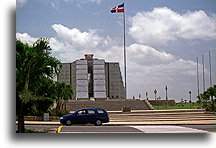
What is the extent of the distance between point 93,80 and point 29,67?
20.5 meters

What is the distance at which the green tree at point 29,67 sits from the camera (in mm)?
8320

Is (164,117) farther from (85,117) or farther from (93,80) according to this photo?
(93,80)

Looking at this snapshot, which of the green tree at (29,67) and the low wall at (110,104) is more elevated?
the green tree at (29,67)

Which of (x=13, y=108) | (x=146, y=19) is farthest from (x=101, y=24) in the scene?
(x=13, y=108)

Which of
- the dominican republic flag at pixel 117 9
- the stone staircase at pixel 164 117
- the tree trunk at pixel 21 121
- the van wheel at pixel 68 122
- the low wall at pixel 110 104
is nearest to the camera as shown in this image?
the tree trunk at pixel 21 121

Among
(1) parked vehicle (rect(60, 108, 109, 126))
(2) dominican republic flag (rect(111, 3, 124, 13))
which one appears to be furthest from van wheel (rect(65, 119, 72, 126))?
(2) dominican republic flag (rect(111, 3, 124, 13))

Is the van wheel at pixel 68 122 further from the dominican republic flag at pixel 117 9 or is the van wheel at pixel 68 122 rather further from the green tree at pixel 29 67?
the dominican republic flag at pixel 117 9

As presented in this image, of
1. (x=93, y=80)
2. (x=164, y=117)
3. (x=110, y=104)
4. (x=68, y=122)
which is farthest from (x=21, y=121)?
(x=93, y=80)

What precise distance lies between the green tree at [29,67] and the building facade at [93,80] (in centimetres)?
1351

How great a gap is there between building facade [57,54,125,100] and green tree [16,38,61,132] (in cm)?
1351

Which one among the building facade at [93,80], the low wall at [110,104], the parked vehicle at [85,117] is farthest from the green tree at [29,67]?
the low wall at [110,104]

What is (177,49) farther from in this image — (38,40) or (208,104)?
(208,104)

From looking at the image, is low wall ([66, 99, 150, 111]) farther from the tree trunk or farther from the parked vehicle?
the tree trunk

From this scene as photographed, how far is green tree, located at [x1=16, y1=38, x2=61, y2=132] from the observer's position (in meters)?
8.32
